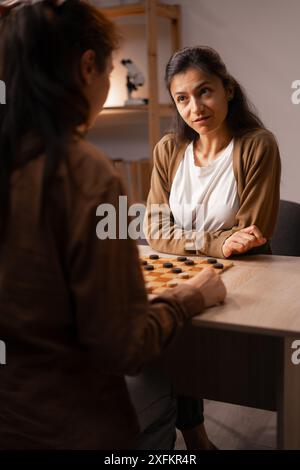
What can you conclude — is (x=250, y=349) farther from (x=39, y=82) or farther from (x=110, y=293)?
(x=39, y=82)

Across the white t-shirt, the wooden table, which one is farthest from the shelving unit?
the wooden table

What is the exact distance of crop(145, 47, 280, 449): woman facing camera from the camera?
1.77 meters

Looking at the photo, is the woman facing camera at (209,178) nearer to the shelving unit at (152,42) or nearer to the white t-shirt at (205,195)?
the white t-shirt at (205,195)

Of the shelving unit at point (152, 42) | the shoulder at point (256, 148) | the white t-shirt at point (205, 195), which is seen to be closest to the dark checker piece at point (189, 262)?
the white t-shirt at point (205, 195)

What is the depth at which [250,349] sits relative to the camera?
1.58m

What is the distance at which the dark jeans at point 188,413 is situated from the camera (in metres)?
1.83

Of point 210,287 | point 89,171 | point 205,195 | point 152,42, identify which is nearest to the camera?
point 89,171

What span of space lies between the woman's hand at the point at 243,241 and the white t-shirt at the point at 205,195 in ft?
0.59

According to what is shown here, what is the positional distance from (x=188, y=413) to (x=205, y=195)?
760 millimetres

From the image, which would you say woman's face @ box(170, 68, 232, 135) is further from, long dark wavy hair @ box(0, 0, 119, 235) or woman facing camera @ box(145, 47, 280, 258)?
long dark wavy hair @ box(0, 0, 119, 235)

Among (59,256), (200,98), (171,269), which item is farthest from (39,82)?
(200,98)

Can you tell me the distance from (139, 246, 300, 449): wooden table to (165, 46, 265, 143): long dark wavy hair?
488 mm

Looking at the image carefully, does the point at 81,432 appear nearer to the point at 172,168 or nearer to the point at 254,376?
the point at 254,376

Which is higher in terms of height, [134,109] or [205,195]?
[134,109]
